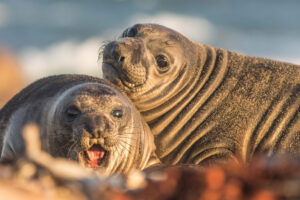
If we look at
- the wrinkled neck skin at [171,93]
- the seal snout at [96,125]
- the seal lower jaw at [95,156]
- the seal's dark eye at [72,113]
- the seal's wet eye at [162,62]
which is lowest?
the seal lower jaw at [95,156]

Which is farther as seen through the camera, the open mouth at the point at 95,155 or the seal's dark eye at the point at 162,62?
the seal's dark eye at the point at 162,62

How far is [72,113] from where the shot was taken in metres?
5.71

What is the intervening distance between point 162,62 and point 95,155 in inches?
95.4

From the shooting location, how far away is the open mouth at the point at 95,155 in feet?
18.4

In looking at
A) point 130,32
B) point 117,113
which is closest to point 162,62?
point 130,32

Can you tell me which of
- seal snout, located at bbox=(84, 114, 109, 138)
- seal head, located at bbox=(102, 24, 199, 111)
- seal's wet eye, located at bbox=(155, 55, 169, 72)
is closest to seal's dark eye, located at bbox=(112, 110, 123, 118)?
seal snout, located at bbox=(84, 114, 109, 138)

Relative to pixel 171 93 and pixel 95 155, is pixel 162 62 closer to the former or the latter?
pixel 171 93

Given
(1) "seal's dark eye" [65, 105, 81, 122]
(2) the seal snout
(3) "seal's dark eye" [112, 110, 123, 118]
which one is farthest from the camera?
(3) "seal's dark eye" [112, 110, 123, 118]

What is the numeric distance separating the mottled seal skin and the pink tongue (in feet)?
6.12

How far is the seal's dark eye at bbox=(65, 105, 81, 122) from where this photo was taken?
225 inches

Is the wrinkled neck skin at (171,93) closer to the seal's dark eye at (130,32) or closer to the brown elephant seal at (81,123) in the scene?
the seal's dark eye at (130,32)

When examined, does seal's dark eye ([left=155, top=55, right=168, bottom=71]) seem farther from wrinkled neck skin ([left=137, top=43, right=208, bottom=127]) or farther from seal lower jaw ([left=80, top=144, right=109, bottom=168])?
seal lower jaw ([left=80, top=144, right=109, bottom=168])

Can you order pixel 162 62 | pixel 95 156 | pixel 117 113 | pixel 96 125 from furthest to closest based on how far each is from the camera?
pixel 162 62
pixel 117 113
pixel 95 156
pixel 96 125

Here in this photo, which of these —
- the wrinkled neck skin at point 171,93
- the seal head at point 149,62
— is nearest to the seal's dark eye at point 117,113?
the seal head at point 149,62
